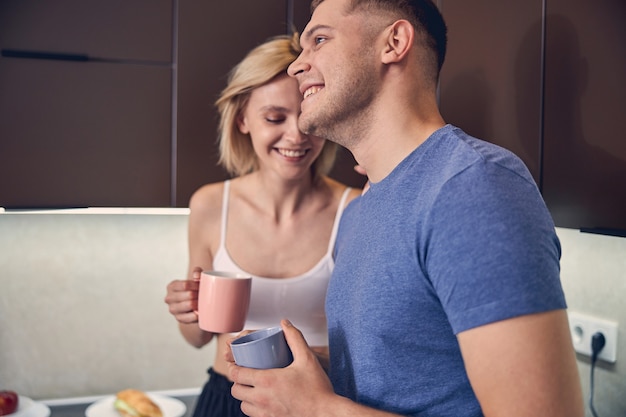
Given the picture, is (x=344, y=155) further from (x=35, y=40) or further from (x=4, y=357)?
(x=4, y=357)

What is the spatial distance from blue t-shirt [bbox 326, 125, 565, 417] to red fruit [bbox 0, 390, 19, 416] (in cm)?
110

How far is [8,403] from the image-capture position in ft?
5.31

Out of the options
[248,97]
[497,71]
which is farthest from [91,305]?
[497,71]

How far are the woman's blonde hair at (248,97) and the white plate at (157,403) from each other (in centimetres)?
69

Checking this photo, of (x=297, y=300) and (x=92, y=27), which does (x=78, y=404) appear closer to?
(x=297, y=300)

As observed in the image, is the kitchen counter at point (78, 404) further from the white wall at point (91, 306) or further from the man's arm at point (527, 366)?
the man's arm at point (527, 366)

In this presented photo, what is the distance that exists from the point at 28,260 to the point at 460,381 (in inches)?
61.5

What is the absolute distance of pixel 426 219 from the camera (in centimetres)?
73

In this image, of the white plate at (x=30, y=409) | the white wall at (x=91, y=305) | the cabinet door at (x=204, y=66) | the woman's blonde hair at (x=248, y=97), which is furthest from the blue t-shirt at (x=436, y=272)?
the white wall at (x=91, y=305)

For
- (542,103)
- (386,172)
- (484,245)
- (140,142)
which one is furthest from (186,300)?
(542,103)

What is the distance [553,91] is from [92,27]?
109 centimetres

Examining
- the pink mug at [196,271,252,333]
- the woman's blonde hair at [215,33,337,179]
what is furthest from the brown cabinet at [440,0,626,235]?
the pink mug at [196,271,252,333]

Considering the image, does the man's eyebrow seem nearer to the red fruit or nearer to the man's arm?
the man's arm

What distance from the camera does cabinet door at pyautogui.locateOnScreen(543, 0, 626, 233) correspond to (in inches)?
49.3
